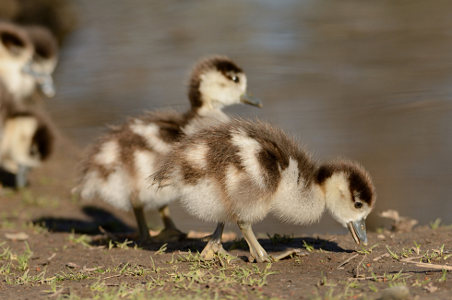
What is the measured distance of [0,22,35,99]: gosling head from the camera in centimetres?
1037

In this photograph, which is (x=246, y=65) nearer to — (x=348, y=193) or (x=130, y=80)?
(x=130, y=80)

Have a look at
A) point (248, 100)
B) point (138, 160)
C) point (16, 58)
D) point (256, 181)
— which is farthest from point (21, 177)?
point (256, 181)

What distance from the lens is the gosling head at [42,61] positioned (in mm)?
10570

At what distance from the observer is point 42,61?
10.8 meters

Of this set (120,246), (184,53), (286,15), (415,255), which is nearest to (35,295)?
(120,246)

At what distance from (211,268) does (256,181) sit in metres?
0.58

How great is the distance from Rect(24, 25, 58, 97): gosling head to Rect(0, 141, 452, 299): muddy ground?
420cm

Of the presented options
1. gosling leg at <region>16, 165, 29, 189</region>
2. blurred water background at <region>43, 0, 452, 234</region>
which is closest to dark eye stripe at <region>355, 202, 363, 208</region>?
blurred water background at <region>43, 0, 452, 234</region>

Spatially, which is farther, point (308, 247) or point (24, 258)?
point (24, 258)

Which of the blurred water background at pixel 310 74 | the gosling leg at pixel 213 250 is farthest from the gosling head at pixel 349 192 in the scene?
the blurred water background at pixel 310 74

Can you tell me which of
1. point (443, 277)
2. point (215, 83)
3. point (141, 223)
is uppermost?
point (215, 83)

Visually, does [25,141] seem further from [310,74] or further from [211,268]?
[310,74]

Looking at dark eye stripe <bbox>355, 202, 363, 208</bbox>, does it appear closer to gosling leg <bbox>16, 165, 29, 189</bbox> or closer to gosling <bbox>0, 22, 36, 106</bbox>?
gosling leg <bbox>16, 165, 29, 189</bbox>

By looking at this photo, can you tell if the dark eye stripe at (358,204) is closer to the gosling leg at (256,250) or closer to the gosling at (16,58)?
the gosling leg at (256,250)
